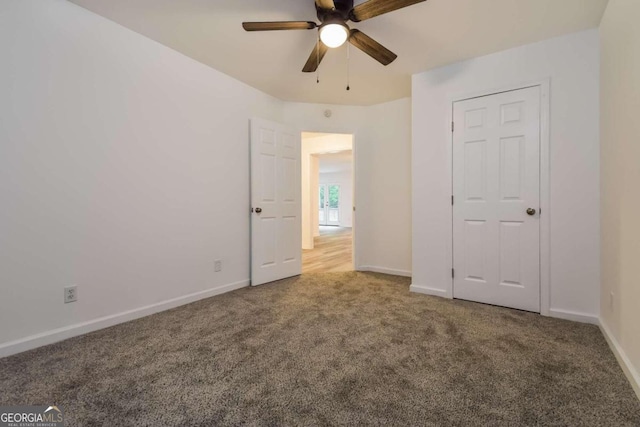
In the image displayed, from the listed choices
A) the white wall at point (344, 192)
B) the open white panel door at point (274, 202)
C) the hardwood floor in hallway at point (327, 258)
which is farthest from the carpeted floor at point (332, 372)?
the white wall at point (344, 192)

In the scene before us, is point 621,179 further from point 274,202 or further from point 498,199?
point 274,202

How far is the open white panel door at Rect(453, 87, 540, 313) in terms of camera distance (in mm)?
2521

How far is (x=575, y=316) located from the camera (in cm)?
234

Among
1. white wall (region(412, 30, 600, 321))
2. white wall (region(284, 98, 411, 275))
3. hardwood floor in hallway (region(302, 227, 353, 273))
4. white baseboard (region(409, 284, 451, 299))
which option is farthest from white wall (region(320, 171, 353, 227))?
white wall (region(412, 30, 600, 321))

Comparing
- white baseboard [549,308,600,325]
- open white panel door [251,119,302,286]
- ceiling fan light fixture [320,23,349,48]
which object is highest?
ceiling fan light fixture [320,23,349,48]

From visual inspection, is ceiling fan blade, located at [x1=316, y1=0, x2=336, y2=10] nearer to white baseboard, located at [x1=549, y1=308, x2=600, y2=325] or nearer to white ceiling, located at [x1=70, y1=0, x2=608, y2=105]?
white ceiling, located at [x1=70, y1=0, x2=608, y2=105]

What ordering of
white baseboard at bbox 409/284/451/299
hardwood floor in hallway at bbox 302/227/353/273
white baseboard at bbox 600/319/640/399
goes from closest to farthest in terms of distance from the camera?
1. white baseboard at bbox 600/319/640/399
2. white baseboard at bbox 409/284/451/299
3. hardwood floor in hallway at bbox 302/227/353/273

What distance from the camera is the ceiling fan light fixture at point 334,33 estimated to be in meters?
1.89

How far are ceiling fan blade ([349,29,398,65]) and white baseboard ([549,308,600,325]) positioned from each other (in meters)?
2.55

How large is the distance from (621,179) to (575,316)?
1258 mm

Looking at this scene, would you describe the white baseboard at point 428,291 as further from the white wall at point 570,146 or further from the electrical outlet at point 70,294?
the electrical outlet at point 70,294

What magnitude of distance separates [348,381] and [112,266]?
203 centimetres

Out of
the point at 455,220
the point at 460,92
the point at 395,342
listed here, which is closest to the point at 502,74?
the point at 460,92

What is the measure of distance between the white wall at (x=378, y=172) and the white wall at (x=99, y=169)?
5.30 ft
